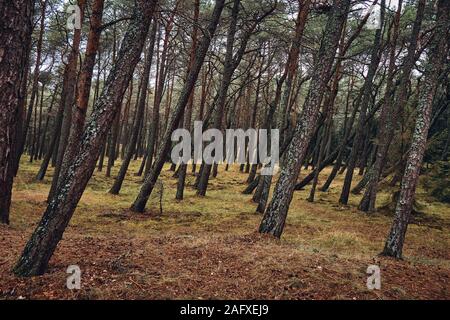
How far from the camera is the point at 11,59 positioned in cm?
414

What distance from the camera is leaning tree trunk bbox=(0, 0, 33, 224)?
4078 mm

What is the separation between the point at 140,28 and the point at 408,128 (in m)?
15.4

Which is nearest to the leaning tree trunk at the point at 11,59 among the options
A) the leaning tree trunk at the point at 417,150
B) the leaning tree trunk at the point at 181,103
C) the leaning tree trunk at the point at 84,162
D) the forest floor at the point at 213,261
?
the leaning tree trunk at the point at 84,162

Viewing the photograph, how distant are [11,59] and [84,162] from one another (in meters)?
1.64

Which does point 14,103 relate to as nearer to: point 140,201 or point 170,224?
point 170,224

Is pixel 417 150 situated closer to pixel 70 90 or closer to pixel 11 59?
pixel 11 59

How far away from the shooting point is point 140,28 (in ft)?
17.7

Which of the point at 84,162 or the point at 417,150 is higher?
the point at 417,150

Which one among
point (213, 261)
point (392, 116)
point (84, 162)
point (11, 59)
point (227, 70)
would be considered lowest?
point (213, 261)

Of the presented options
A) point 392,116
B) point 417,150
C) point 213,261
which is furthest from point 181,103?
point 392,116

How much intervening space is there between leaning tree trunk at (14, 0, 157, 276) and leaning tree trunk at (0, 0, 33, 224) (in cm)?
96

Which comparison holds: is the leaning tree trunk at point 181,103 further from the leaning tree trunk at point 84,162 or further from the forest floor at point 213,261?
the leaning tree trunk at point 84,162

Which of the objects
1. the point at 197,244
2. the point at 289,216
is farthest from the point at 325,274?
the point at 289,216

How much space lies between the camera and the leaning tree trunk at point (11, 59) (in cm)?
408
